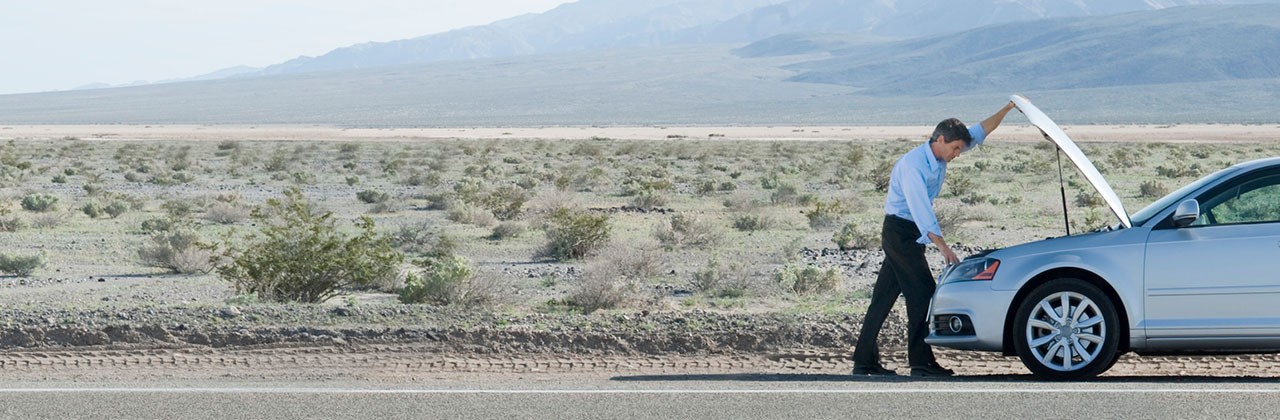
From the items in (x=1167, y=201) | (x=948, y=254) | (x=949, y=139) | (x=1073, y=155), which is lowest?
(x=948, y=254)

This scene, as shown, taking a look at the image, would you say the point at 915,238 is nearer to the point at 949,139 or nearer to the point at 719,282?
the point at 949,139

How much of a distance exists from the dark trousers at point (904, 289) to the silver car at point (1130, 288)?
0.21 metres

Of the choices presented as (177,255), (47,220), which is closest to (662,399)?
(177,255)

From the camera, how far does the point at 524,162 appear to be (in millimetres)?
52625

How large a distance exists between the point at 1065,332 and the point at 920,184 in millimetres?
1170

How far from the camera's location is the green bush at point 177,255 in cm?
1811

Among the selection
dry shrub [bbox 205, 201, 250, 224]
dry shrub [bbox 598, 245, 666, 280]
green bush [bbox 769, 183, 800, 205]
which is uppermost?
dry shrub [bbox 205, 201, 250, 224]

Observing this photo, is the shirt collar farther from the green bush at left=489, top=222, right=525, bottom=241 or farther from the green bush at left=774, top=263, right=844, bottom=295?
the green bush at left=489, top=222, right=525, bottom=241

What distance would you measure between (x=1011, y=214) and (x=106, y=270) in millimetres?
15550

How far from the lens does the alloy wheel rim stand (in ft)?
27.8

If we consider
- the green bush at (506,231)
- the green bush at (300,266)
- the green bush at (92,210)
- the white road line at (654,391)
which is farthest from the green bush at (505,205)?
the white road line at (654,391)

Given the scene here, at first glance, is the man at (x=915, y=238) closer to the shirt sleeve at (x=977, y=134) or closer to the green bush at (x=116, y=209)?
the shirt sleeve at (x=977, y=134)

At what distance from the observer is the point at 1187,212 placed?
809cm

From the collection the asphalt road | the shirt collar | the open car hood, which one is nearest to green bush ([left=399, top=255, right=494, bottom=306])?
the asphalt road
